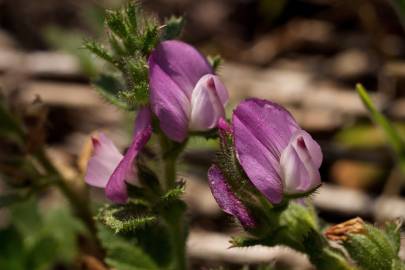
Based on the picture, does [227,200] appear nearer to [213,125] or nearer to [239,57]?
[213,125]

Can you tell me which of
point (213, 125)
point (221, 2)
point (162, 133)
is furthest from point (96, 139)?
point (221, 2)

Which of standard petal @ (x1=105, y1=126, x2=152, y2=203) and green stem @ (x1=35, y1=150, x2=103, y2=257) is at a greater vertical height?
standard petal @ (x1=105, y1=126, x2=152, y2=203)

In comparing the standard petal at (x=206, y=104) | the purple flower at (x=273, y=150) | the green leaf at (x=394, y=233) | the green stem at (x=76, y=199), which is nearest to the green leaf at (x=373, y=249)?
the green leaf at (x=394, y=233)

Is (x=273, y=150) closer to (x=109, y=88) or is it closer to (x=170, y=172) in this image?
(x=170, y=172)

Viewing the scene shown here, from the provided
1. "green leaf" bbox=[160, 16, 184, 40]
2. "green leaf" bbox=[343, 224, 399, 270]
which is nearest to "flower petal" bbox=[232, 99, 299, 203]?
"green leaf" bbox=[343, 224, 399, 270]

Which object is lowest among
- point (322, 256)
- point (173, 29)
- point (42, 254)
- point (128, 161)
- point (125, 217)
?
point (42, 254)

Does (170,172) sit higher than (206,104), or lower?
lower

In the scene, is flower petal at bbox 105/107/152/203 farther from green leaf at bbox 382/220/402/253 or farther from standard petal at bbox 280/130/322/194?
green leaf at bbox 382/220/402/253

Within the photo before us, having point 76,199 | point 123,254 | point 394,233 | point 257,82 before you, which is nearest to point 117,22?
point 123,254
